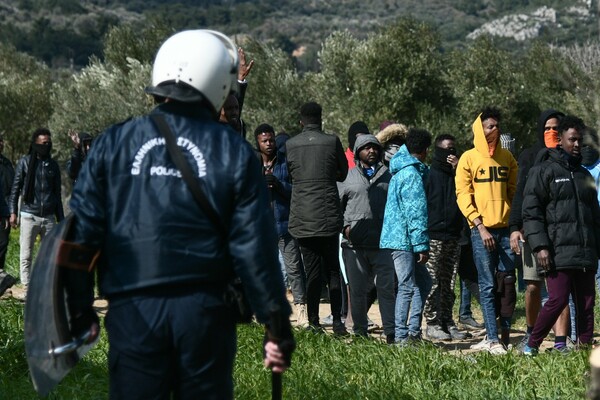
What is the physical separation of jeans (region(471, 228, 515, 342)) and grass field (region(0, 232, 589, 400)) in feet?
3.50

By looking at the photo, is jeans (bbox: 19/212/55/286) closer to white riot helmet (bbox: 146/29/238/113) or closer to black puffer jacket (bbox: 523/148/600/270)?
black puffer jacket (bbox: 523/148/600/270)

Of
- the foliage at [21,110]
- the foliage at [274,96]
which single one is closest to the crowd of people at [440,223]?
the foliage at [274,96]

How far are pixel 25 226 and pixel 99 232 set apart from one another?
8853mm

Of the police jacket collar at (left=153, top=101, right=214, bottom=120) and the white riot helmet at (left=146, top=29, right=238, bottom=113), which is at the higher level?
the white riot helmet at (left=146, top=29, right=238, bottom=113)

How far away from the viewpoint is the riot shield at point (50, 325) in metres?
4.04

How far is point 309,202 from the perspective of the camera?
31.5ft

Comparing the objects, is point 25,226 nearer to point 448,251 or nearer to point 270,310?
point 448,251

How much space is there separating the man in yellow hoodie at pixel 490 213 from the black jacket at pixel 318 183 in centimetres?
107

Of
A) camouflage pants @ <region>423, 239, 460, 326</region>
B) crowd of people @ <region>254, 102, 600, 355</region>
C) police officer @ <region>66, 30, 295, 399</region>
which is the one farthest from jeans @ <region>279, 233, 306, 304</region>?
police officer @ <region>66, 30, 295, 399</region>

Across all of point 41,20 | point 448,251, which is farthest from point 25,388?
point 41,20

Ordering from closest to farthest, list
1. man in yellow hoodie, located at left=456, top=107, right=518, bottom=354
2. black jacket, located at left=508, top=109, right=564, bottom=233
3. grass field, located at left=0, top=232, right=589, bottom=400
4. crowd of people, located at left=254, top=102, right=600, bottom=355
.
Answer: grass field, located at left=0, top=232, right=589, bottom=400, crowd of people, located at left=254, top=102, right=600, bottom=355, black jacket, located at left=508, top=109, right=564, bottom=233, man in yellow hoodie, located at left=456, top=107, right=518, bottom=354

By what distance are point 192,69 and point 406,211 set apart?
5.22 m

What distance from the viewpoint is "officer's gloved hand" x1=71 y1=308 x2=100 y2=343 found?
4109 millimetres

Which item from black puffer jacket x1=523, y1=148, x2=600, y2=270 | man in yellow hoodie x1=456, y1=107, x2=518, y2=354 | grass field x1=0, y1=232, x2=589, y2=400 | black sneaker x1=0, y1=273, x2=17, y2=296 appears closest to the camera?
grass field x1=0, y1=232, x2=589, y2=400
